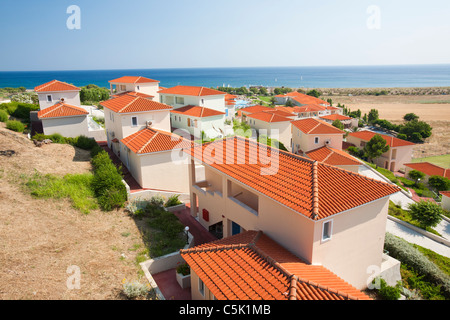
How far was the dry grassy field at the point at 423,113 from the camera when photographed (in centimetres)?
6775

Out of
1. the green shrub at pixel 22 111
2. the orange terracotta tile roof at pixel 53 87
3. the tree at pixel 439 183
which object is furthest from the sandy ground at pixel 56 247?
the tree at pixel 439 183

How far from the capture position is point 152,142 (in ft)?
85.0

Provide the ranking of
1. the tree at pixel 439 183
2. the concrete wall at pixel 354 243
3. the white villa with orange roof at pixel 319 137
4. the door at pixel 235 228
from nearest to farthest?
1. the concrete wall at pixel 354 243
2. the door at pixel 235 228
3. the white villa with orange roof at pixel 319 137
4. the tree at pixel 439 183

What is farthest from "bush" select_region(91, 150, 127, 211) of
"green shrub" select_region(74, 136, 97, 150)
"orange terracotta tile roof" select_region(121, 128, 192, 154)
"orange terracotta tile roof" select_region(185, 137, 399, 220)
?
"green shrub" select_region(74, 136, 97, 150)

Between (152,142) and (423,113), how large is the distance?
112 metres

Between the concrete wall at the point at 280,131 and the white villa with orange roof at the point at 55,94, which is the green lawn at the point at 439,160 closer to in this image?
the concrete wall at the point at 280,131

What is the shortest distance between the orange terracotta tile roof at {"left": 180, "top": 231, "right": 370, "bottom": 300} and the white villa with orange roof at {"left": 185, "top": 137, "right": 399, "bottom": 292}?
0.07 meters

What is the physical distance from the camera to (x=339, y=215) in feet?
41.9

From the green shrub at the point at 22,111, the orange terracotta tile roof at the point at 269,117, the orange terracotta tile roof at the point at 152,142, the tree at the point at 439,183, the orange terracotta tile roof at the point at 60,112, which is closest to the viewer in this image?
the orange terracotta tile roof at the point at 152,142

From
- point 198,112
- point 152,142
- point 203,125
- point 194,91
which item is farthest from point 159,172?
point 194,91

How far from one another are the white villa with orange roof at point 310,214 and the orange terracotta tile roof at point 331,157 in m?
21.2
